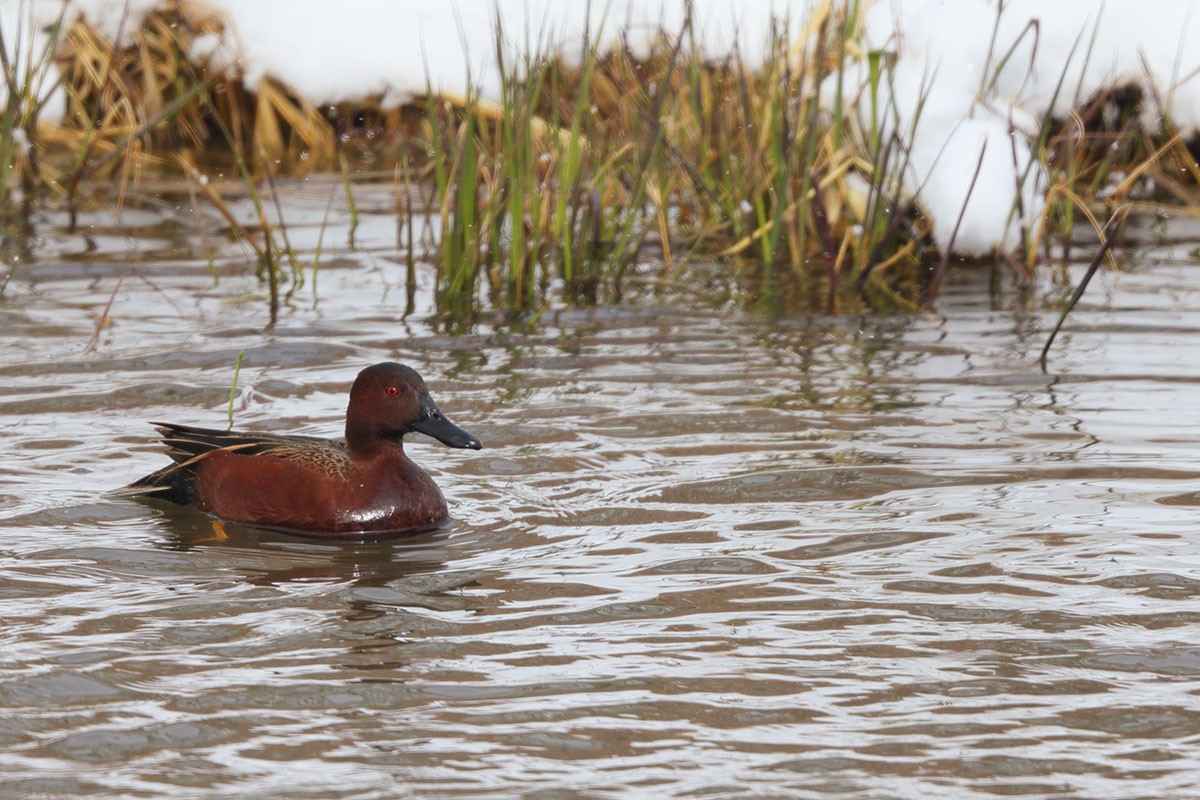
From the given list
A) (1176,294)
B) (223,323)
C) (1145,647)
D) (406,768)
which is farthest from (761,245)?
(406,768)

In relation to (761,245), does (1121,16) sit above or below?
above

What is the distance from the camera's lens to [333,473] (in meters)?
5.42

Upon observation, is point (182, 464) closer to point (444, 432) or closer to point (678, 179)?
point (444, 432)

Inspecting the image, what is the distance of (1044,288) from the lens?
8859 millimetres

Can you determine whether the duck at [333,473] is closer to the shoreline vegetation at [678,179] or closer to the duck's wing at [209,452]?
the duck's wing at [209,452]

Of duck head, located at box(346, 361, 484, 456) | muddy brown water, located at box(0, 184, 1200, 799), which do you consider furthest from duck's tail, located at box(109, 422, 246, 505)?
duck head, located at box(346, 361, 484, 456)

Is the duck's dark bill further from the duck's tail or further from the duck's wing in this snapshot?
the duck's tail

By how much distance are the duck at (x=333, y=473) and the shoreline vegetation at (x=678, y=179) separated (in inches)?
84.6

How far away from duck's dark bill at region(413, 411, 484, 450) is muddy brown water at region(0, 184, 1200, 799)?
259 millimetres

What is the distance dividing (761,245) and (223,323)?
2.84 metres

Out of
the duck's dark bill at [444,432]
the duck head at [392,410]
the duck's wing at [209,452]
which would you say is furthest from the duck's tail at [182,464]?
the duck's dark bill at [444,432]

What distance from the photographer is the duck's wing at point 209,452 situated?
217 inches

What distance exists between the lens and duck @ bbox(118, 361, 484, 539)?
5.36 m

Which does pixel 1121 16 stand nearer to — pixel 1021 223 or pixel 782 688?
pixel 1021 223
